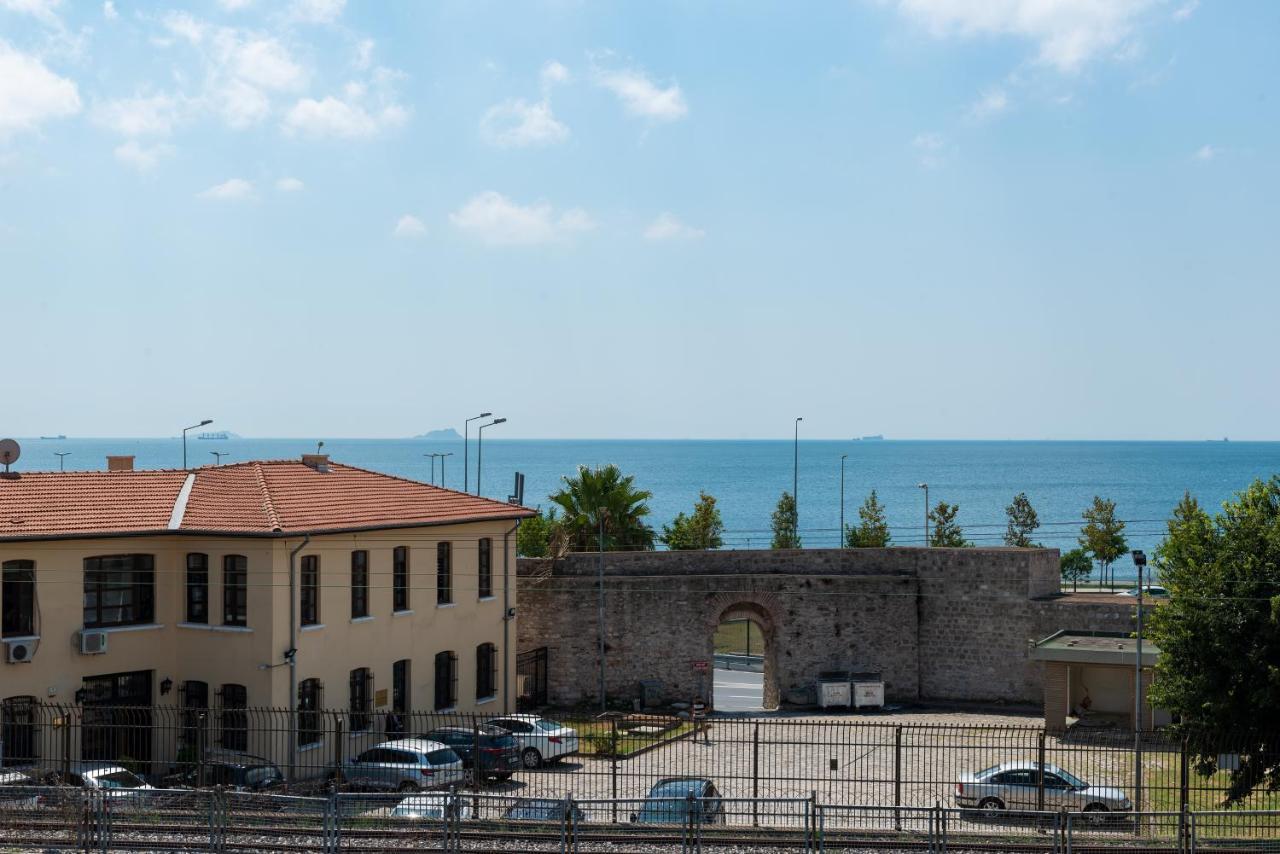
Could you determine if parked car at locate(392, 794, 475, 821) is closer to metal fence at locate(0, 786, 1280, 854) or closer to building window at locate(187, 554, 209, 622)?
metal fence at locate(0, 786, 1280, 854)

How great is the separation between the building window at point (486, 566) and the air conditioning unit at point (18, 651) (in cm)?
1156

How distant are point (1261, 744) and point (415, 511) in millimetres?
20159

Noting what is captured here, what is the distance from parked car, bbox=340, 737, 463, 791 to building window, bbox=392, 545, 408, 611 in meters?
6.53

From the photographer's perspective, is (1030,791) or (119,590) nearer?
(1030,791)

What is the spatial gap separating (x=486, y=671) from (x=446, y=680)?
1731 mm

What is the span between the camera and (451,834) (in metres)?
17.9

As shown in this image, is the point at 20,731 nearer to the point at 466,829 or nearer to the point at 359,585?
the point at 359,585

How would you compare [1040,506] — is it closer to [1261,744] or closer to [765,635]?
[765,635]

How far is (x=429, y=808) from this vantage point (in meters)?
19.4

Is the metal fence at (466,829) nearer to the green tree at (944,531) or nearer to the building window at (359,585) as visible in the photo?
the building window at (359,585)

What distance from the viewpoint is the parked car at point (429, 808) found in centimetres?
1872

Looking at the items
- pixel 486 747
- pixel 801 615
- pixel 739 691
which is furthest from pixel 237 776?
pixel 739 691

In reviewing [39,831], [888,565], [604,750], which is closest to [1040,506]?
[888,565]

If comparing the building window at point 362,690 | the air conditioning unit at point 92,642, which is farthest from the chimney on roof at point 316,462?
the air conditioning unit at point 92,642
